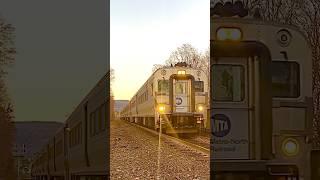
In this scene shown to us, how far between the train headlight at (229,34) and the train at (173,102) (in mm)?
287

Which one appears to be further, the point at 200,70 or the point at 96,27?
the point at 200,70

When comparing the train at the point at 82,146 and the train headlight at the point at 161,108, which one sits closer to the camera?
the train at the point at 82,146

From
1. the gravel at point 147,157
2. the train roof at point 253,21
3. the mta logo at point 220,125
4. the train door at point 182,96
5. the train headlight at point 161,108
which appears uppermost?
the train roof at point 253,21

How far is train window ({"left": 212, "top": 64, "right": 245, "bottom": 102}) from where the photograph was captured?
3635 millimetres

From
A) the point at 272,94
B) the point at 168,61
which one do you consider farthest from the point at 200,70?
the point at 272,94

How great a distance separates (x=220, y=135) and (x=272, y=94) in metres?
0.41

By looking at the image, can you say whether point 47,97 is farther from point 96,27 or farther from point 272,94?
point 272,94

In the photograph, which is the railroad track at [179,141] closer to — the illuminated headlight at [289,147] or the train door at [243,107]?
the train door at [243,107]

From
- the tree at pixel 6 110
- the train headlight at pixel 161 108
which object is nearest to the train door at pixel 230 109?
the train headlight at pixel 161 108

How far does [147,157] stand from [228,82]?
742 mm

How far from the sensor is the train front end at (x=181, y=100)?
3.29 m

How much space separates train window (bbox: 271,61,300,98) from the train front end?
20.0 inches

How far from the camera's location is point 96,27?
125 inches

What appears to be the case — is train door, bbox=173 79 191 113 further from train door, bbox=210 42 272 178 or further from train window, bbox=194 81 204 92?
train door, bbox=210 42 272 178
